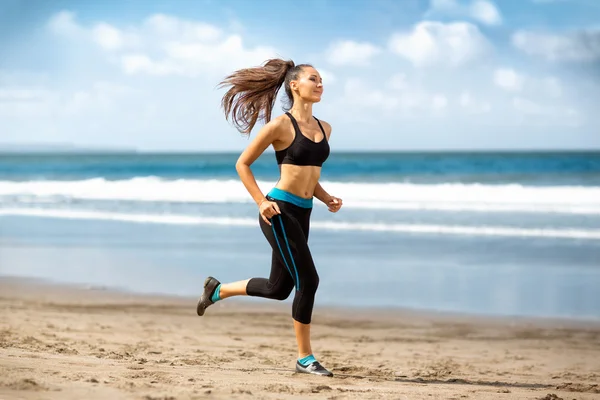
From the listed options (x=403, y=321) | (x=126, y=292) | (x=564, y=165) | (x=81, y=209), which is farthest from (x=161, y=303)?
(x=564, y=165)

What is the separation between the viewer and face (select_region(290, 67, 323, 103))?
185 inches

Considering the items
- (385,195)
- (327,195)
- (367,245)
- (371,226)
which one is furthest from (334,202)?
(385,195)

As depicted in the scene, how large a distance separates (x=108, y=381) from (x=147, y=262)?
625cm

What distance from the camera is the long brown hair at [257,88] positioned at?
4938 millimetres

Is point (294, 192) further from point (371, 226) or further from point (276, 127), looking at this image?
point (371, 226)

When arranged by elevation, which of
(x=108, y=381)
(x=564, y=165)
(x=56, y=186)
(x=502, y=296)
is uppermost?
(x=564, y=165)

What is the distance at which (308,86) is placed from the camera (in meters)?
4.70

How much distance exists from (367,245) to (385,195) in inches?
462

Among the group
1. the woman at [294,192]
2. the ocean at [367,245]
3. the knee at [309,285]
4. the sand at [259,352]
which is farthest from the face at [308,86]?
the ocean at [367,245]

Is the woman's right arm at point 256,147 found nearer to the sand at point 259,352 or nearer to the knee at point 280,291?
the knee at point 280,291

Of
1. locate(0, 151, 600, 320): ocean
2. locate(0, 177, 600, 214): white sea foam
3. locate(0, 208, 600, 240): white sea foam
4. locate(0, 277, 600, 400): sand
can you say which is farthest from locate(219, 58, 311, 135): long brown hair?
locate(0, 177, 600, 214): white sea foam

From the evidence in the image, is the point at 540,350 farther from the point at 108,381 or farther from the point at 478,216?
the point at 478,216

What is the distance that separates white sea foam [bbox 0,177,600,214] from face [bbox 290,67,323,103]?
1364 cm

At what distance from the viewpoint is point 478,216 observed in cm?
1636
